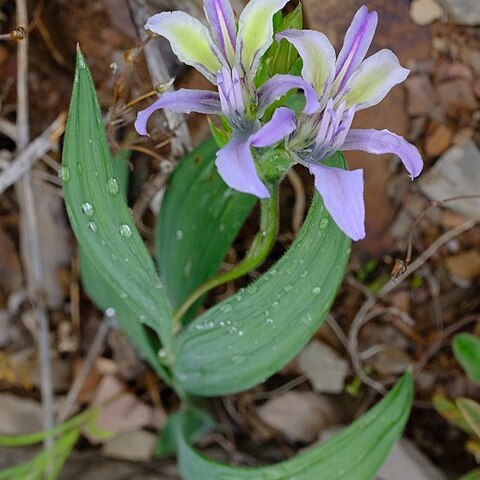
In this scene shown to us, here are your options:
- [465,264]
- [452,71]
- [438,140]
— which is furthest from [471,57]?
[465,264]

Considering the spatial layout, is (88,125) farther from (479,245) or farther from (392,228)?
(479,245)

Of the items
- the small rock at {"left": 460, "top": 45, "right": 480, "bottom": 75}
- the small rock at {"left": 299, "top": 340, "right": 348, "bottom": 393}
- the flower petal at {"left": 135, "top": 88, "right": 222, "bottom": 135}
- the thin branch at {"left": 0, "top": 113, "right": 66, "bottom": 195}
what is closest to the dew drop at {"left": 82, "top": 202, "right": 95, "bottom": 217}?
the flower petal at {"left": 135, "top": 88, "right": 222, "bottom": 135}

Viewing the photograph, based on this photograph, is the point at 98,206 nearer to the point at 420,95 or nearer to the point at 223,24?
the point at 223,24

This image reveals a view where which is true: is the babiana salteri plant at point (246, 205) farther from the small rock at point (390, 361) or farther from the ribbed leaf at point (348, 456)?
the small rock at point (390, 361)

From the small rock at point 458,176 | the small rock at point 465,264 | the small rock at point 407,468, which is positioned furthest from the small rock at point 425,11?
the small rock at point 407,468

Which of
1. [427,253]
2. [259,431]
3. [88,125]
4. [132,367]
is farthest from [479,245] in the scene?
[88,125]
